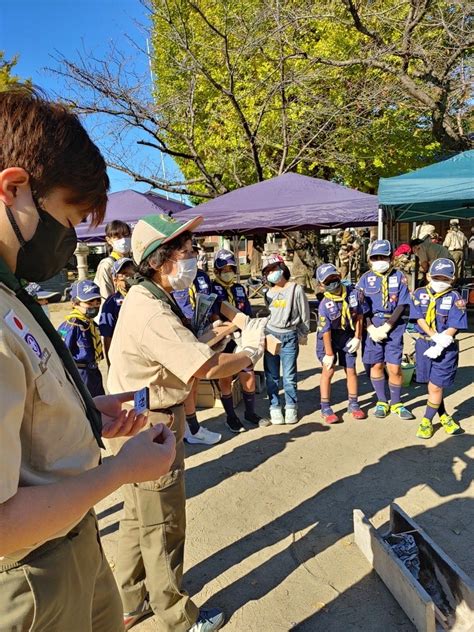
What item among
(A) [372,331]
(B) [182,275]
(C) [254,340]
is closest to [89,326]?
(B) [182,275]

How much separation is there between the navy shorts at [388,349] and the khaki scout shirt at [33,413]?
444 cm

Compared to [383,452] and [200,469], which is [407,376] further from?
[200,469]

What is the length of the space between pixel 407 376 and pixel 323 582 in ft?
12.7

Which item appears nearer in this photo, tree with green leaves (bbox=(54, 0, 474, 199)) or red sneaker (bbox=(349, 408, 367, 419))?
red sneaker (bbox=(349, 408, 367, 419))

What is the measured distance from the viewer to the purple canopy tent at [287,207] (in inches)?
335

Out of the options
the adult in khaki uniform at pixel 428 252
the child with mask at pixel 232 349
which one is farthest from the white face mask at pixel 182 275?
the adult in khaki uniform at pixel 428 252

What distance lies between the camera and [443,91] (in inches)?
461

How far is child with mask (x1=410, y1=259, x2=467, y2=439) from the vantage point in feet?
14.8

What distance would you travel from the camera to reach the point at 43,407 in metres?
0.97

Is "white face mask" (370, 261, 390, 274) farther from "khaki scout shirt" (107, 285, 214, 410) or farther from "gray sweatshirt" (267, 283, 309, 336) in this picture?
"khaki scout shirt" (107, 285, 214, 410)

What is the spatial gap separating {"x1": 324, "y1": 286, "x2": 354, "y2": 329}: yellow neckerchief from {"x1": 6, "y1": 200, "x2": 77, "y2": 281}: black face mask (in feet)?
14.0

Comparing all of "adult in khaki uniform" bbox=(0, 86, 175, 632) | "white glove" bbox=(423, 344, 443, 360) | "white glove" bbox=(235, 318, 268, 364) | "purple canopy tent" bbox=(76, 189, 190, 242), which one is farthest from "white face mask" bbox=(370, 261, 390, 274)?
"purple canopy tent" bbox=(76, 189, 190, 242)

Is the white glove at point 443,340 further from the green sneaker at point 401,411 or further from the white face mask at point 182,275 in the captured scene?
the white face mask at point 182,275

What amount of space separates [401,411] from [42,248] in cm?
480
